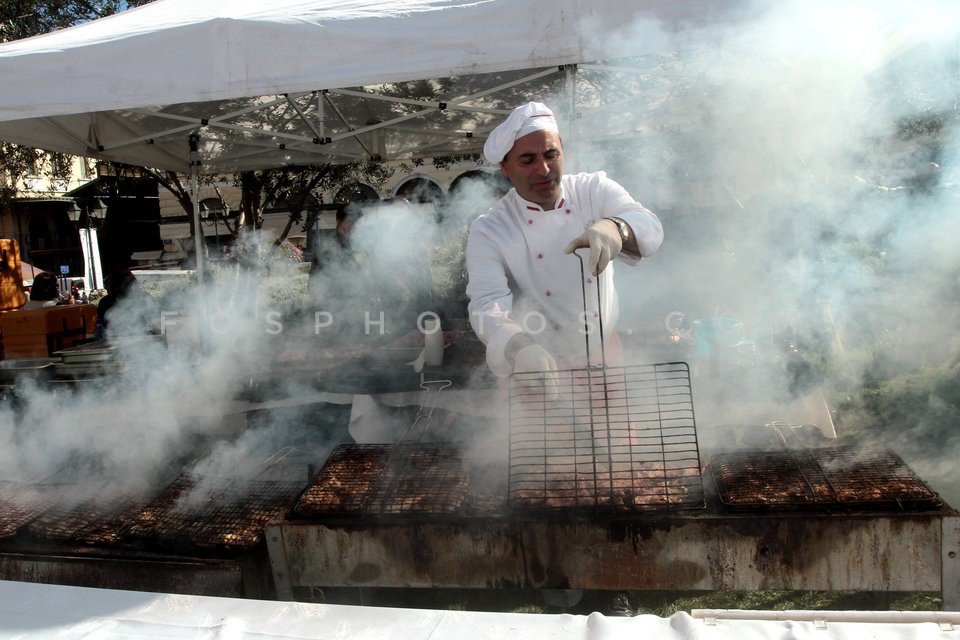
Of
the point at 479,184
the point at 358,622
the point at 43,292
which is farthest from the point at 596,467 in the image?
the point at 43,292

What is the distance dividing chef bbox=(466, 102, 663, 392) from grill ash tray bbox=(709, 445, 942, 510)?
0.79 meters

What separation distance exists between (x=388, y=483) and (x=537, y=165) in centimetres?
148

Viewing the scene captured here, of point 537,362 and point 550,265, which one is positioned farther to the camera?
point 550,265

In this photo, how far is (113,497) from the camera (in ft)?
10.4

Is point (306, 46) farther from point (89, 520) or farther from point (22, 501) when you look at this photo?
point (22, 501)

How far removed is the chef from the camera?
2650 millimetres

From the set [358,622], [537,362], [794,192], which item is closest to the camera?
[358,622]

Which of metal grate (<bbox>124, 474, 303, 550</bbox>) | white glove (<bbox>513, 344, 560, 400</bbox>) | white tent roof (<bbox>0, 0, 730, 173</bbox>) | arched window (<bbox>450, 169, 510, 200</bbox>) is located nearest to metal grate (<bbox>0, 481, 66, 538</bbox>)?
metal grate (<bbox>124, 474, 303, 550</bbox>)

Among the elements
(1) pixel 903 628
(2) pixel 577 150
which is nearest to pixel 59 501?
(1) pixel 903 628

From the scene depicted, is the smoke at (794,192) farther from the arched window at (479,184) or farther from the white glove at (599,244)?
the white glove at (599,244)

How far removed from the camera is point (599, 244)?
2279 millimetres

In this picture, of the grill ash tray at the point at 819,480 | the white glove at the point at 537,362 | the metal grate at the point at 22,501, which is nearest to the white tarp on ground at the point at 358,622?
the grill ash tray at the point at 819,480

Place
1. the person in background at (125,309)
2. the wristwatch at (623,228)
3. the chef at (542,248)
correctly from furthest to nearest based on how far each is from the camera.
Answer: the person in background at (125,309) < the chef at (542,248) < the wristwatch at (623,228)

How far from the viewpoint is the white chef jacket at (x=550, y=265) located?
2.91 meters
